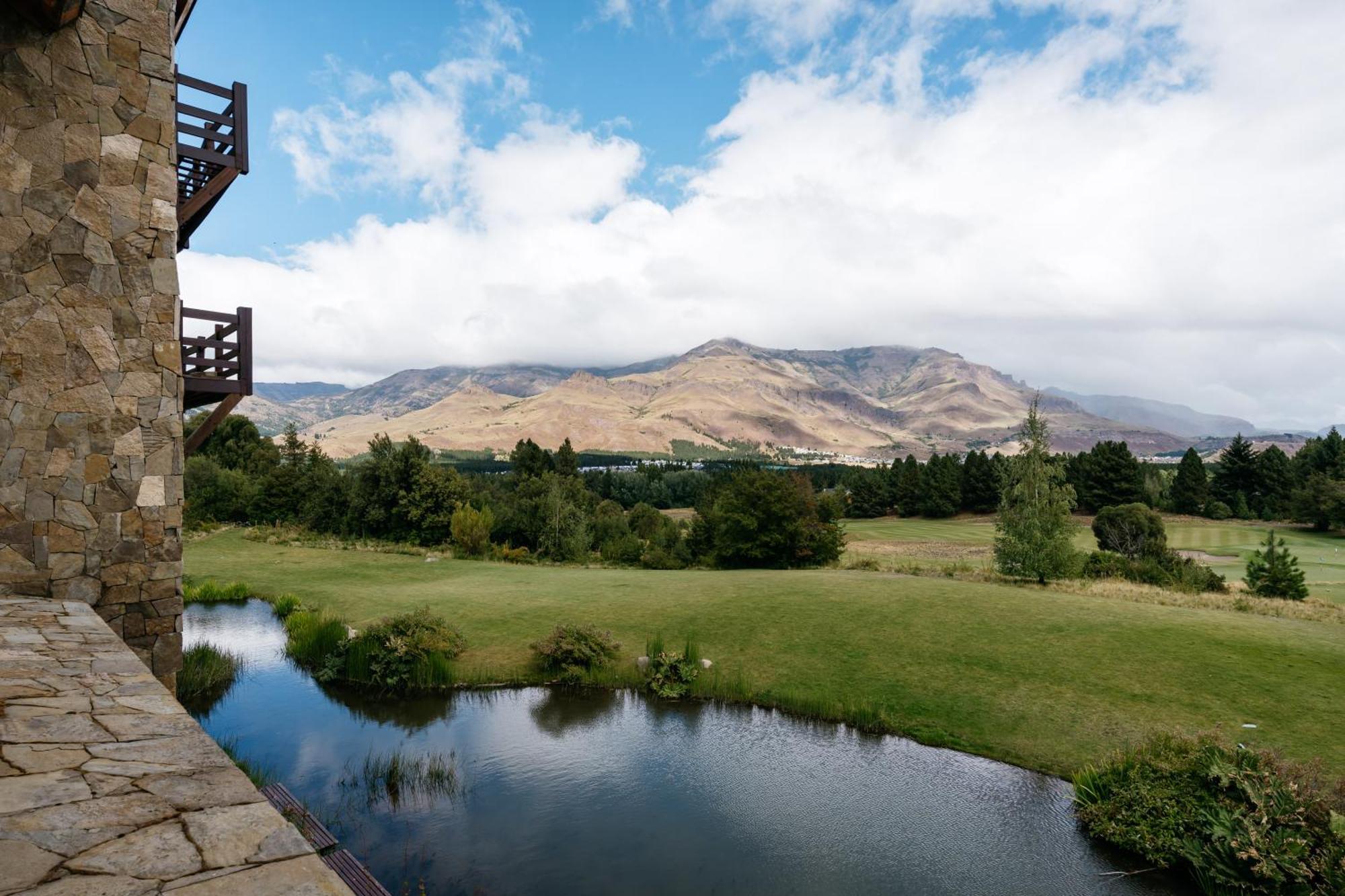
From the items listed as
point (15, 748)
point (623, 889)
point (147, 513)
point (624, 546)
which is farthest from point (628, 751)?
point (624, 546)

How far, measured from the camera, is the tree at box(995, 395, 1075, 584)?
25.9 m

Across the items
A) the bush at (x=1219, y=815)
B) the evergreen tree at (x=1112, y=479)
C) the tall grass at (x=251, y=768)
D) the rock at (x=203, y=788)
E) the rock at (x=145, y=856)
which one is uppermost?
the evergreen tree at (x=1112, y=479)

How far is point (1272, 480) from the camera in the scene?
66.7 meters

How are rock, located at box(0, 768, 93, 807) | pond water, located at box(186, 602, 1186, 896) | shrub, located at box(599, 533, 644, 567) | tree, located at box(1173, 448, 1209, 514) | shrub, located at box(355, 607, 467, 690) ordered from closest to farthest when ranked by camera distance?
rock, located at box(0, 768, 93, 807) → pond water, located at box(186, 602, 1186, 896) → shrub, located at box(355, 607, 467, 690) → shrub, located at box(599, 533, 644, 567) → tree, located at box(1173, 448, 1209, 514)

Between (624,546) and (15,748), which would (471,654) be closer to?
(15,748)

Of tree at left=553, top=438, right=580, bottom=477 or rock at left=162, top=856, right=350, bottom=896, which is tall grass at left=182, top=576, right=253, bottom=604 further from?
tree at left=553, top=438, right=580, bottom=477

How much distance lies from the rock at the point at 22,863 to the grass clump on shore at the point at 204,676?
13.7m

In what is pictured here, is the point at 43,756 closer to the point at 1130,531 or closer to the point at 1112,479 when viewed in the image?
the point at 1130,531

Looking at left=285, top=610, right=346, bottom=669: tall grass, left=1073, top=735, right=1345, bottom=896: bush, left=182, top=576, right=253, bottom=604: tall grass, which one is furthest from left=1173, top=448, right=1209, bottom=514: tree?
left=182, top=576, right=253, bottom=604: tall grass

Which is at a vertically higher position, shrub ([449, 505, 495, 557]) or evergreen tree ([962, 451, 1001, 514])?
evergreen tree ([962, 451, 1001, 514])

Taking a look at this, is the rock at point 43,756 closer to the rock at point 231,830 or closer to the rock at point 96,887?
the rock at point 231,830

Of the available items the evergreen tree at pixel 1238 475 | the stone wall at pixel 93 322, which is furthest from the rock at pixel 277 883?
the evergreen tree at pixel 1238 475

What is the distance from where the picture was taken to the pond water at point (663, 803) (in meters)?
8.55

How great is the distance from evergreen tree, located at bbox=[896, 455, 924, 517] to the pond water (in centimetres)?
6758
